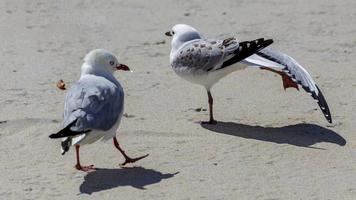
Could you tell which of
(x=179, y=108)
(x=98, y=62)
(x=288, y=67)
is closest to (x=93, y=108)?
(x=98, y=62)

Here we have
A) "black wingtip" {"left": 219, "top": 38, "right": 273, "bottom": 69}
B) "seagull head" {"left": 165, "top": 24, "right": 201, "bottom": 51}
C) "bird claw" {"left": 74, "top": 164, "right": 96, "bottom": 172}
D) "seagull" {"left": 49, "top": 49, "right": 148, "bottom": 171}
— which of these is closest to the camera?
"seagull" {"left": 49, "top": 49, "right": 148, "bottom": 171}

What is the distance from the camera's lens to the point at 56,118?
27.6ft

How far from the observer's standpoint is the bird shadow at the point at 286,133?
26.2 ft

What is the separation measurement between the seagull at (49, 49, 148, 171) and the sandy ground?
363mm

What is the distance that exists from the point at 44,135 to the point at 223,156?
5.19 feet

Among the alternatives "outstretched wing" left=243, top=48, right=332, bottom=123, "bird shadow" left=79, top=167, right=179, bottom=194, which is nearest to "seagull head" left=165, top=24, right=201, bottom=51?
"outstretched wing" left=243, top=48, right=332, bottom=123

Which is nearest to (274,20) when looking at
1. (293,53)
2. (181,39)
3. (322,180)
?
(293,53)

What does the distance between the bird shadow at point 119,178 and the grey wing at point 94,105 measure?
0.42m

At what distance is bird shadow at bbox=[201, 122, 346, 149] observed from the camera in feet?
26.2

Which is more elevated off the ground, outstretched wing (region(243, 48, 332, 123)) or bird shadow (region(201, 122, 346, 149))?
outstretched wing (region(243, 48, 332, 123))

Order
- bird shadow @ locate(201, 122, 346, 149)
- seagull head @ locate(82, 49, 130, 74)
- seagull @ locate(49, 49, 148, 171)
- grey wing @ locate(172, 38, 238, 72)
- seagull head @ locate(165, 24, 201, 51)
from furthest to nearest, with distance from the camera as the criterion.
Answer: seagull head @ locate(165, 24, 201, 51)
grey wing @ locate(172, 38, 238, 72)
bird shadow @ locate(201, 122, 346, 149)
seagull head @ locate(82, 49, 130, 74)
seagull @ locate(49, 49, 148, 171)

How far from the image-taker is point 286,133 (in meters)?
8.22

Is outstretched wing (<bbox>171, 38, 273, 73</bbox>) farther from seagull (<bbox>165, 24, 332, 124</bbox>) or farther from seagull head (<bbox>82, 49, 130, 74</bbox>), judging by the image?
seagull head (<bbox>82, 49, 130, 74</bbox>)

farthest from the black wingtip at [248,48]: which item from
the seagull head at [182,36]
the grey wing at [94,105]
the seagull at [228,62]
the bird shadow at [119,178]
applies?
the bird shadow at [119,178]
